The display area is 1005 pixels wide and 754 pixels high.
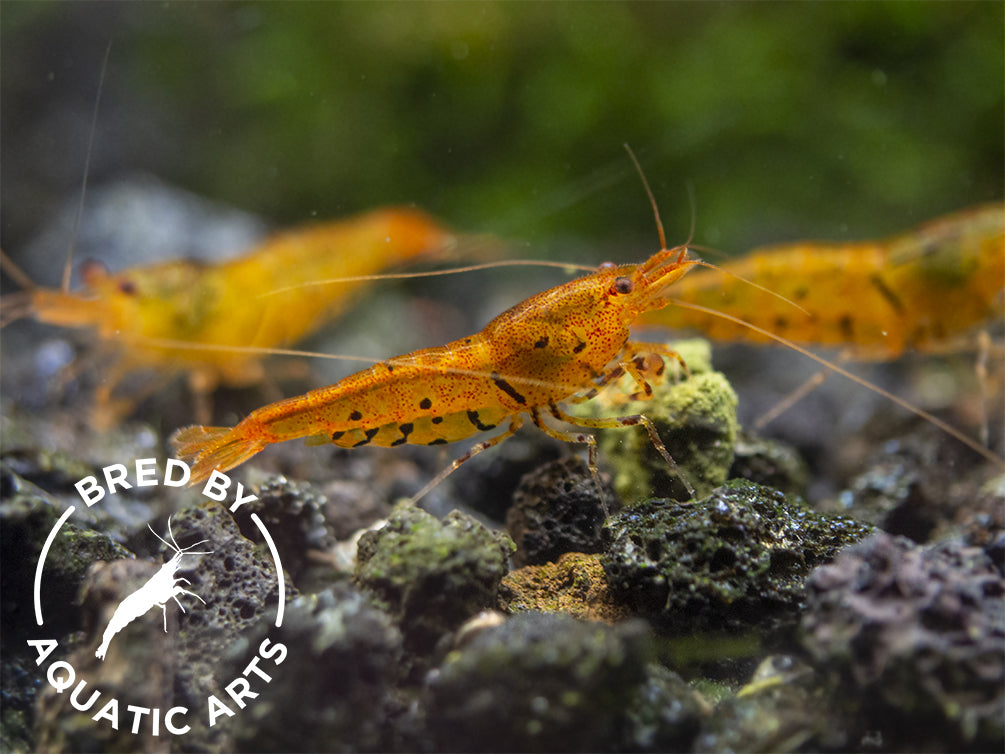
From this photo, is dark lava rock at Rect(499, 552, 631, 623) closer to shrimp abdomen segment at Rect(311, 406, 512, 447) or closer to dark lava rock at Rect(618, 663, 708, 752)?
dark lava rock at Rect(618, 663, 708, 752)

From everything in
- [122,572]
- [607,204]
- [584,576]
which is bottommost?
[122,572]

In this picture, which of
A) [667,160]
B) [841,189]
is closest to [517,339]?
[667,160]

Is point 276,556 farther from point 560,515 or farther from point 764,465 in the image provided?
point 764,465

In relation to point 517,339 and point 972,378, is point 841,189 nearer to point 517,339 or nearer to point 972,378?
point 972,378

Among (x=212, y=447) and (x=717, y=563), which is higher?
(x=717, y=563)

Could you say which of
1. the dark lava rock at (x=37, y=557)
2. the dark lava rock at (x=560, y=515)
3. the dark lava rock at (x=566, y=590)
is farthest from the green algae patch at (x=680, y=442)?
the dark lava rock at (x=37, y=557)

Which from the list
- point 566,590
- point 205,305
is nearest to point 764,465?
point 566,590
